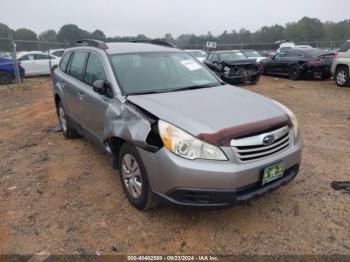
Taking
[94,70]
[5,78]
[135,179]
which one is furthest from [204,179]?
[5,78]

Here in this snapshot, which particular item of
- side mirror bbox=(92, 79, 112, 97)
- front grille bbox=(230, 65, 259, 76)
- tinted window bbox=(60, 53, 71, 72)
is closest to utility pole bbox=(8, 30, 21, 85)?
front grille bbox=(230, 65, 259, 76)

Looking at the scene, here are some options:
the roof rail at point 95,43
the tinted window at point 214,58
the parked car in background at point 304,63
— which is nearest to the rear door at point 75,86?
the roof rail at point 95,43

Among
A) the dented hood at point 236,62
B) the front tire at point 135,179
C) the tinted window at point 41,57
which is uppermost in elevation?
the tinted window at point 41,57

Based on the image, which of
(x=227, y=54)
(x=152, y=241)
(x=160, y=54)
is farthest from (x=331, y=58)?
(x=152, y=241)

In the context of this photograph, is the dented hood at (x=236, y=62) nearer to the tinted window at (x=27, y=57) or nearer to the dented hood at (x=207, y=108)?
the dented hood at (x=207, y=108)

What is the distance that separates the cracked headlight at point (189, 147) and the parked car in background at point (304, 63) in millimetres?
11385

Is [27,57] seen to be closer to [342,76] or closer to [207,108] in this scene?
[342,76]

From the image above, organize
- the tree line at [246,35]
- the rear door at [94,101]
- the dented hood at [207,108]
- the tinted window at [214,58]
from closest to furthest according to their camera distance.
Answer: the dented hood at [207,108]
the rear door at [94,101]
the tinted window at [214,58]
the tree line at [246,35]

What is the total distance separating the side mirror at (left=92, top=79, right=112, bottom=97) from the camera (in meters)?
3.59

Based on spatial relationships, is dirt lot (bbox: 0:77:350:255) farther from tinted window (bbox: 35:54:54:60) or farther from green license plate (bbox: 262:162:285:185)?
tinted window (bbox: 35:54:54:60)

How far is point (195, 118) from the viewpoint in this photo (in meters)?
2.87

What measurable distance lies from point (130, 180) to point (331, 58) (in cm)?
1181

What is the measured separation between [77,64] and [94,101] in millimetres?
1285

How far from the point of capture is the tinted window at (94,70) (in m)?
3.98
